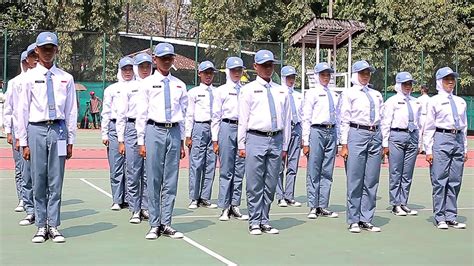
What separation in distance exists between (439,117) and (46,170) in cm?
500

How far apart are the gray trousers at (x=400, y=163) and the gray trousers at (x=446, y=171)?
4.34 feet

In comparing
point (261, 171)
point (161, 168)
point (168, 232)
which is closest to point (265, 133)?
point (261, 171)

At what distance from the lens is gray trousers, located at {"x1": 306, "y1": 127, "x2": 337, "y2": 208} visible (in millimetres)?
11133

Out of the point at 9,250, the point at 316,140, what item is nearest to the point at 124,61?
the point at 316,140

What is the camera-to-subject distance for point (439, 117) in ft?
33.7

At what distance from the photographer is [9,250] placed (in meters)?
8.29

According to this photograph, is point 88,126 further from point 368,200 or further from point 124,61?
point 368,200

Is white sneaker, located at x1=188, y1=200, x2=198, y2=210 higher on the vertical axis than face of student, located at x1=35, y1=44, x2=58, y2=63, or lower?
lower

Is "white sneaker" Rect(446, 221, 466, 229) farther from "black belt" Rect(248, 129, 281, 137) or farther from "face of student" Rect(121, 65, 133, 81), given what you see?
"face of student" Rect(121, 65, 133, 81)

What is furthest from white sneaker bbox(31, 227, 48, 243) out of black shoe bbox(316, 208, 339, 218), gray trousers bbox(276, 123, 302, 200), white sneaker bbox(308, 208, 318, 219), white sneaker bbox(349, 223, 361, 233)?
gray trousers bbox(276, 123, 302, 200)

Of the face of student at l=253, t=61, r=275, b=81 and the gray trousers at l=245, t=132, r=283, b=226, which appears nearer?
the gray trousers at l=245, t=132, r=283, b=226

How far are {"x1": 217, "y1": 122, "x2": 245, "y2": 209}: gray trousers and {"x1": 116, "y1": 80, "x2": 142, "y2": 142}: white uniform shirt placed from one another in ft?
4.26

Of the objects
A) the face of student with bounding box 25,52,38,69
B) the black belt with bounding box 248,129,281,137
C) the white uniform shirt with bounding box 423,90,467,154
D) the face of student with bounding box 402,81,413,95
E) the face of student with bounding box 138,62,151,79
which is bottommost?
the black belt with bounding box 248,129,281,137

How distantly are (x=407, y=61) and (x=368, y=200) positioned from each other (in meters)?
25.7
